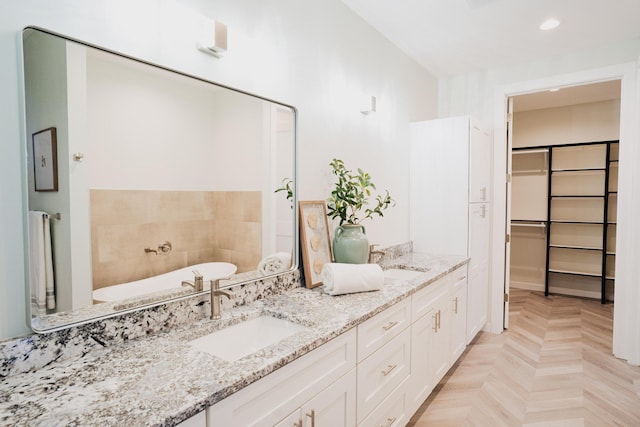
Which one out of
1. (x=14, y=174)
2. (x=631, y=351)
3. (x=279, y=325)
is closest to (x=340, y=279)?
(x=279, y=325)

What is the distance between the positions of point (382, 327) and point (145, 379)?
1.07 m

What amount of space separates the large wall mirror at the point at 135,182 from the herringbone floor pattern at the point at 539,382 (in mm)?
1585

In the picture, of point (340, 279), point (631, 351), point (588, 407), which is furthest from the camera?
point (631, 351)

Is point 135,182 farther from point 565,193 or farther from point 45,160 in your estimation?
point 565,193

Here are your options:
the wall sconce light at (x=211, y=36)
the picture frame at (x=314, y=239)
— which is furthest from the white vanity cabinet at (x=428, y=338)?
the wall sconce light at (x=211, y=36)

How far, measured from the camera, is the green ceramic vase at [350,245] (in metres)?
2.06

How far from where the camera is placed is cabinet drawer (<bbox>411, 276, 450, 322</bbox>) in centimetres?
204

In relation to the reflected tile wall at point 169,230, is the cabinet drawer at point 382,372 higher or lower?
lower

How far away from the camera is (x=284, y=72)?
74.5 inches

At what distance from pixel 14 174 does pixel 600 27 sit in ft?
11.8

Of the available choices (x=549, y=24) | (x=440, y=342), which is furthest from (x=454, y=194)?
(x=549, y=24)

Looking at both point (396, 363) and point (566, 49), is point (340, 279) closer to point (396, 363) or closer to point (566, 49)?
point (396, 363)

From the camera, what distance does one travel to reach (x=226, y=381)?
0.97 metres

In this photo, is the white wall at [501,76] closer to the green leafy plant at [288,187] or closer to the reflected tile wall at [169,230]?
the green leafy plant at [288,187]
